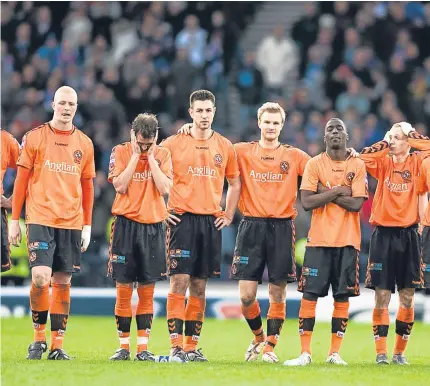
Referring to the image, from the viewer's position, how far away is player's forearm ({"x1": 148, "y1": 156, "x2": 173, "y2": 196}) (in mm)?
12914

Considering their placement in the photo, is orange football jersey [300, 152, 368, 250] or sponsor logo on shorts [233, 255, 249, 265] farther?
sponsor logo on shorts [233, 255, 249, 265]

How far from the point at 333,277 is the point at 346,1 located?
12.8 m

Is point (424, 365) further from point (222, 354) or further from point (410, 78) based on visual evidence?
point (410, 78)

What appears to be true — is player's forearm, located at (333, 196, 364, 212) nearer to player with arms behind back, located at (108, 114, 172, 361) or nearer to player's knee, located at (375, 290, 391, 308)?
player's knee, located at (375, 290, 391, 308)

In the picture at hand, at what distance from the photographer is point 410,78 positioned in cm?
2392

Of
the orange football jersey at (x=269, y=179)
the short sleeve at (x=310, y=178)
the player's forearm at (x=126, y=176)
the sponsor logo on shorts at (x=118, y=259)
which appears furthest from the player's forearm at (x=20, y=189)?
the short sleeve at (x=310, y=178)

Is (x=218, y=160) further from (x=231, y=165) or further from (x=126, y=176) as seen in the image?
(x=126, y=176)

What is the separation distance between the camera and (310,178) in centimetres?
1327

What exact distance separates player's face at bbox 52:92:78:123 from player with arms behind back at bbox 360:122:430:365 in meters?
3.11

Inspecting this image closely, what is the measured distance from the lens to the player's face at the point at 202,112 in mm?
13320

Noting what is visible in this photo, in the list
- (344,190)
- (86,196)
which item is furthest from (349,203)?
(86,196)

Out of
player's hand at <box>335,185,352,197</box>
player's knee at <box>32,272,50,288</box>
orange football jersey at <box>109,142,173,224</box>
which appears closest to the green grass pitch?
player's knee at <box>32,272,50,288</box>

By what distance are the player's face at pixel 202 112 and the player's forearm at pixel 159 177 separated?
73cm

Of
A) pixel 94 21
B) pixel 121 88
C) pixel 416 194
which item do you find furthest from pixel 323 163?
pixel 94 21
